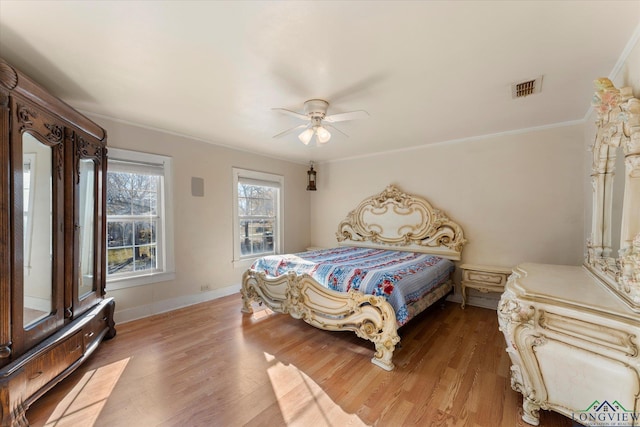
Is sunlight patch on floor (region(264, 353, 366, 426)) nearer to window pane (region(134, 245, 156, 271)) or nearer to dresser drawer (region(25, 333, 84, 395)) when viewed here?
dresser drawer (region(25, 333, 84, 395))

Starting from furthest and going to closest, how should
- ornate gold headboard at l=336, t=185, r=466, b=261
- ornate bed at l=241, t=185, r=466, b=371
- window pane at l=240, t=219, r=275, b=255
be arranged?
1. window pane at l=240, t=219, r=275, b=255
2. ornate gold headboard at l=336, t=185, r=466, b=261
3. ornate bed at l=241, t=185, r=466, b=371

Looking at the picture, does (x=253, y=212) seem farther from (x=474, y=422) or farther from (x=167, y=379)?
(x=474, y=422)

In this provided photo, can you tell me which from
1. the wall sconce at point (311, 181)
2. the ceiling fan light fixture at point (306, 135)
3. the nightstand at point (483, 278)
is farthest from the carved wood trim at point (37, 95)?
the nightstand at point (483, 278)

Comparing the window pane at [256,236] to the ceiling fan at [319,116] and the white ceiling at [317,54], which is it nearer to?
the white ceiling at [317,54]

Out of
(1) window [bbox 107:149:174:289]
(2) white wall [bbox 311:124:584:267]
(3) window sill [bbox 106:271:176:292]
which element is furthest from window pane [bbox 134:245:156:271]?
(2) white wall [bbox 311:124:584:267]

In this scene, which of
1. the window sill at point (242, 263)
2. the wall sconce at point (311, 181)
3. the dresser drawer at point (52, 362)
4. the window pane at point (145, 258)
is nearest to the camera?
the dresser drawer at point (52, 362)

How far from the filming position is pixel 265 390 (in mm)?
1861

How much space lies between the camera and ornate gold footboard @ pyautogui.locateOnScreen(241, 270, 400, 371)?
2.17 meters

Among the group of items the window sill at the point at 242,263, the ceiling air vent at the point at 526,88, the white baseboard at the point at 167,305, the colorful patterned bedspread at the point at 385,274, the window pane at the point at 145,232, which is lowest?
the white baseboard at the point at 167,305

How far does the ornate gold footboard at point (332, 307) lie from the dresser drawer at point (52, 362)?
1652mm

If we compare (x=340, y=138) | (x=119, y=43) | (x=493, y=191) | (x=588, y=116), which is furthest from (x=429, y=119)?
(x=119, y=43)

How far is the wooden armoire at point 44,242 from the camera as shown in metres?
1.44

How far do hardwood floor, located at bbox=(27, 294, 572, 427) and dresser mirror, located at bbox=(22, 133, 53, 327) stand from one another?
0.71 meters

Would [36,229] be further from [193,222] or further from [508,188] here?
[508,188]
